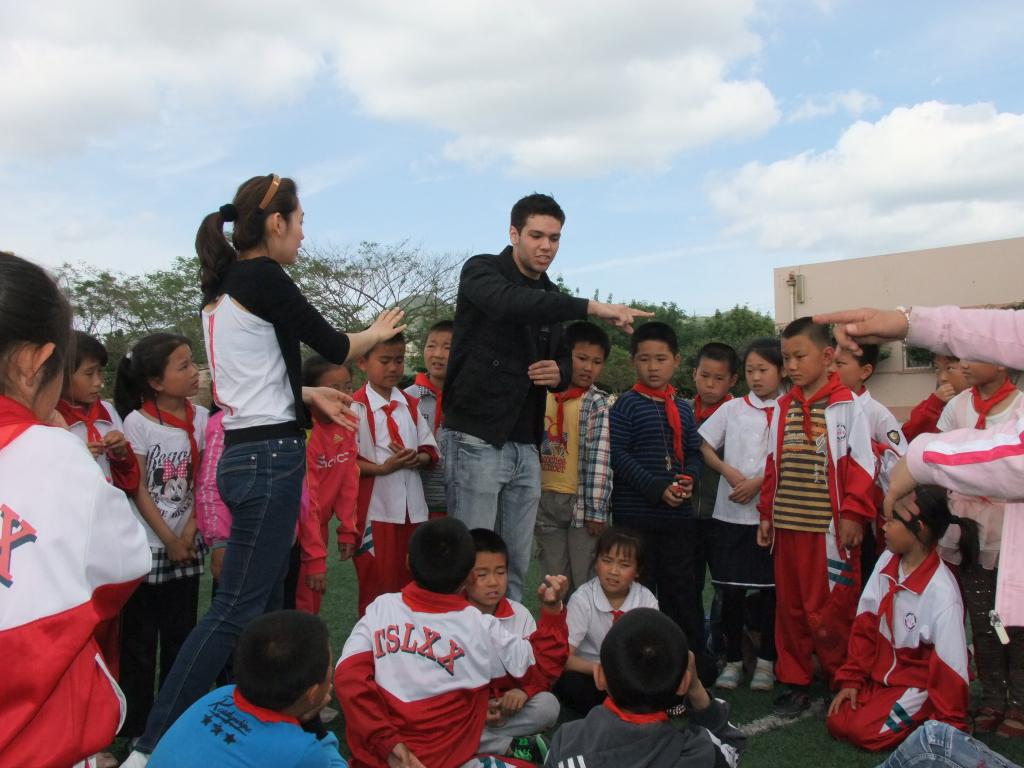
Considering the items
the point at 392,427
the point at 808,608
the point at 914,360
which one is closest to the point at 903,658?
the point at 808,608

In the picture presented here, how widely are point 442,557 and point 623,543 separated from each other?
49.2 inches

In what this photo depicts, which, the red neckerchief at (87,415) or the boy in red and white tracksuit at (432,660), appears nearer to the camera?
the boy in red and white tracksuit at (432,660)

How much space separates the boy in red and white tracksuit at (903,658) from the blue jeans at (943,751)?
89cm

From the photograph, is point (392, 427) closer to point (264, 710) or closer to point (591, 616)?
point (591, 616)

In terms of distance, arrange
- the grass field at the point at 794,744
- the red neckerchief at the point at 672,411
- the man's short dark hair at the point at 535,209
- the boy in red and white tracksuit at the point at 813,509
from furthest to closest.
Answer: the red neckerchief at the point at 672,411, the boy in red and white tracksuit at the point at 813,509, the man's short dark hair at the point at 535,209, the grass field at the point at 794,744

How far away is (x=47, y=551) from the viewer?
1.41 metres

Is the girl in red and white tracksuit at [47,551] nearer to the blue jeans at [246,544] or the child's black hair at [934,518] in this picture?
the blue jeans at [246,544]

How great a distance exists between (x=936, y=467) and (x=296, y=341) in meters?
2.12

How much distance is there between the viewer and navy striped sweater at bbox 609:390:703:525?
4590mm

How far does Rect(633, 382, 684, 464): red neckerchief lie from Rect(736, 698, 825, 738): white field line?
1.39 metres

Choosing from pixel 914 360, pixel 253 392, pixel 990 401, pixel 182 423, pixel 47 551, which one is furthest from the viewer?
pixel 914 360

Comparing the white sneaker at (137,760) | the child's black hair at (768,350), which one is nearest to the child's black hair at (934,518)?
the child's black hair at (768,350)

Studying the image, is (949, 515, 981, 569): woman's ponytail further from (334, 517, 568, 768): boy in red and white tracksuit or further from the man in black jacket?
(334, 517, 568, 768): boy in red and white tracksuit

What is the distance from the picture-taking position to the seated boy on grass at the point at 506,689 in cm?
317
